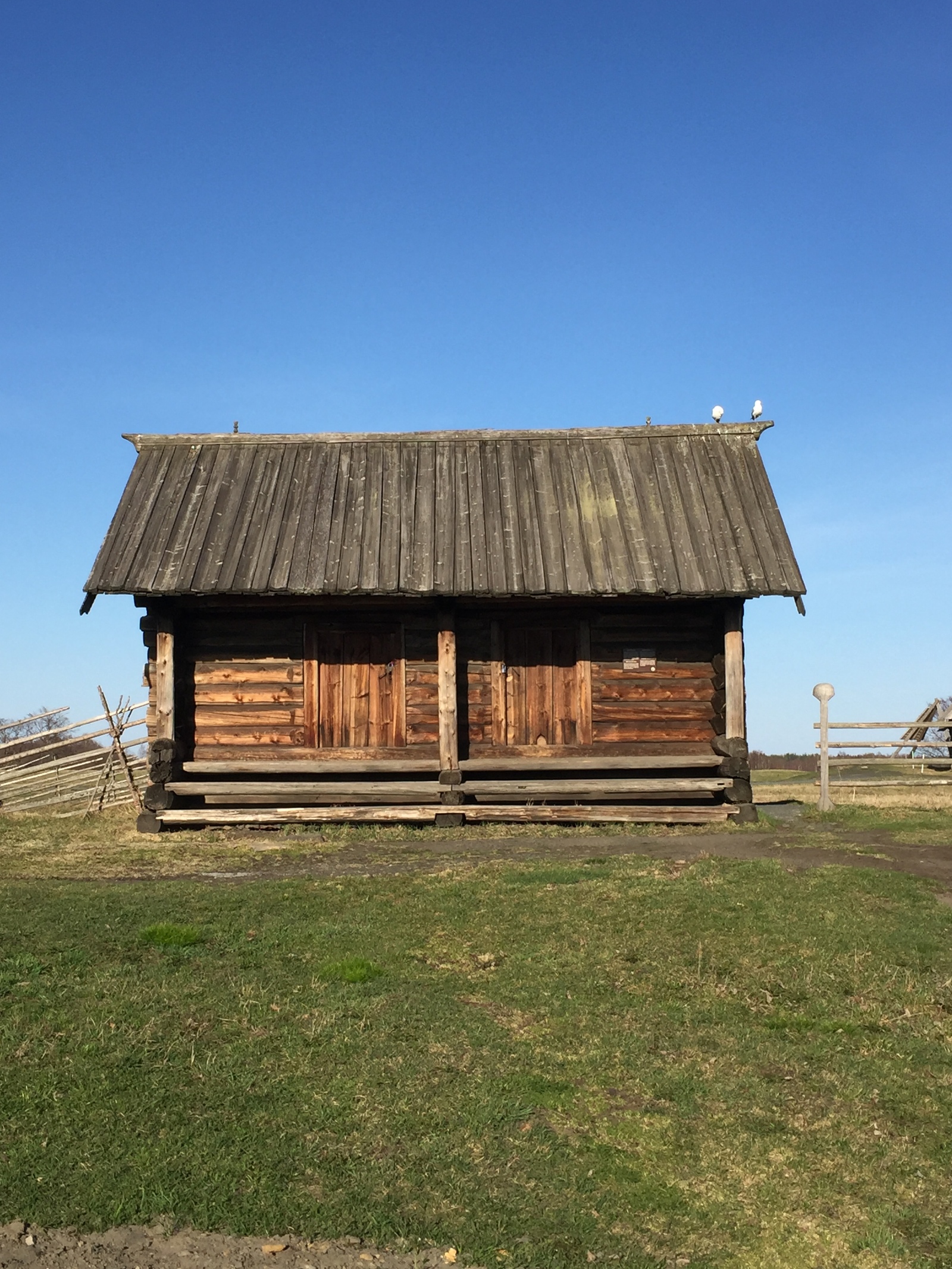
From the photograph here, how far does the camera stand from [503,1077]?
5.59 m

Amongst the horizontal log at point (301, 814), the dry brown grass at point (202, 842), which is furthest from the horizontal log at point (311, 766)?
the dry brown grass at point (202, 842)

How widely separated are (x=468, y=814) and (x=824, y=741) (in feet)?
20.5

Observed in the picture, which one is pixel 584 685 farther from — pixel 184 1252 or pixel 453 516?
pixel 184 1252

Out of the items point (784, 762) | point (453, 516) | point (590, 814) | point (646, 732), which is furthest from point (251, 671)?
point (784, 762)

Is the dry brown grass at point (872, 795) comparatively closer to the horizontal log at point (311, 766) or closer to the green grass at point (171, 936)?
A: the horizontal log at point (311, 766)

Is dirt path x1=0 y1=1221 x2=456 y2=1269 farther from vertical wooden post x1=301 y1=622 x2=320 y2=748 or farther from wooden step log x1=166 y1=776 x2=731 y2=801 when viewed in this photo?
vertical wooden post x1=301 y1=622 x2=320 y2=748

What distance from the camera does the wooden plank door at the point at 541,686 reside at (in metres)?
16.2

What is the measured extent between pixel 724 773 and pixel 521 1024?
978 centimetres

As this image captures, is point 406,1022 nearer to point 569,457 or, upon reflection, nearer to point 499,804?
point 499,804

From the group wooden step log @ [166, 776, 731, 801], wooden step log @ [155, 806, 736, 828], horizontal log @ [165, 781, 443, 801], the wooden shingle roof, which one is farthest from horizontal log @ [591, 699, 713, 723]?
horizontal log @ [165, 781, 443, 801]

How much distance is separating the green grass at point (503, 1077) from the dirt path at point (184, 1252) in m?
0.07

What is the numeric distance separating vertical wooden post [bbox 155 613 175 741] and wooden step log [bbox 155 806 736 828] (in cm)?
123

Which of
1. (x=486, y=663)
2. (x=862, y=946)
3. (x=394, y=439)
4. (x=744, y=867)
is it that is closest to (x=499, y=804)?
(x=486, y=663)

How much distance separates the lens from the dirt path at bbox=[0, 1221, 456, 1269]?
3.99m
